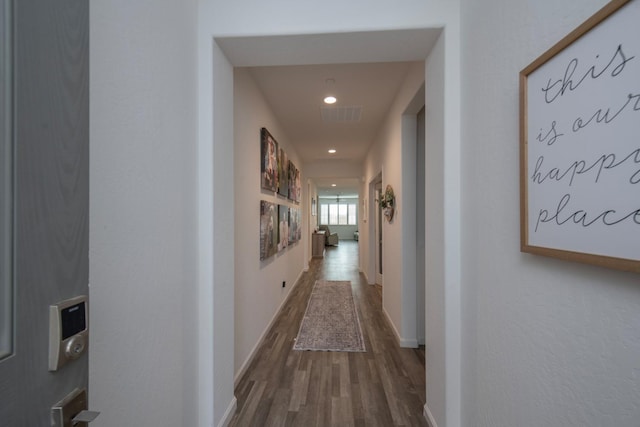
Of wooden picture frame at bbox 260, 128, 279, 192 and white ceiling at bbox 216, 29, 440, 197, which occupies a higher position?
white ceiling at bbox 216, 29, 440, 197

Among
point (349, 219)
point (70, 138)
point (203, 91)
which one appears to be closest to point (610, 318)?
point (70, 138)

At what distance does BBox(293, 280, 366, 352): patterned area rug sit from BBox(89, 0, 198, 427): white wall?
1.63 metres

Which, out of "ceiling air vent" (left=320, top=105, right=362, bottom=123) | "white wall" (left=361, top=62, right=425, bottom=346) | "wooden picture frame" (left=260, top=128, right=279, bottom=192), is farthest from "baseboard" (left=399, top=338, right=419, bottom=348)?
"ceiling air vent" (left=320, top=105, right=362, bottom=123)

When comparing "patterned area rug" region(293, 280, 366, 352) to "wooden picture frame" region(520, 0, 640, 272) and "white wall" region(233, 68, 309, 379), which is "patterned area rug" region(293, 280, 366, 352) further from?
"wooden picture frame" region(520, 0, 640, 272)

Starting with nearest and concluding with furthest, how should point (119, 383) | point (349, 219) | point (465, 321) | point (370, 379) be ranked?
point (119, 383), point (465, 321), point (370, 379), point (349, 219)

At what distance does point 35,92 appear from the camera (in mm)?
503

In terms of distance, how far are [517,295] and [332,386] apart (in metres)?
1.69

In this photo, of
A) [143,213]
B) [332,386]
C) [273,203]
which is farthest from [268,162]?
[332,386]

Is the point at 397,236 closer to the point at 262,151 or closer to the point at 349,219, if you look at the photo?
the point at 262,151

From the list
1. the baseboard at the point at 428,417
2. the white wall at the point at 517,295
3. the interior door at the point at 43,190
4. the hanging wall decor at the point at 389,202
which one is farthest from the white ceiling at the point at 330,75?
the baseboard at the point at 428,417

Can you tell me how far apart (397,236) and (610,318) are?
7.86 feet

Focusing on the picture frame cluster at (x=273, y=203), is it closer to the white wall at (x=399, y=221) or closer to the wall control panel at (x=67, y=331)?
the white wall at (x=399, y=221)

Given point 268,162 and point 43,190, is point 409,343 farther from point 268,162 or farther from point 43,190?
point 43,190

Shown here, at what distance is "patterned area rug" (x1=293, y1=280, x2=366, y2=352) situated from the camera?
2.87 meters
